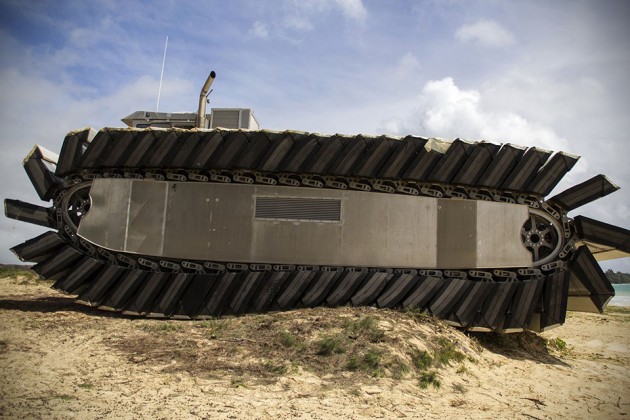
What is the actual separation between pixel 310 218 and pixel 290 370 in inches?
193

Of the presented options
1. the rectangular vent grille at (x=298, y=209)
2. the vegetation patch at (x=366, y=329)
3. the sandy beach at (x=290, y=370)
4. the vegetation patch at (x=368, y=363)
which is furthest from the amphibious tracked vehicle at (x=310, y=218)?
the vegetation patch at (x=368, y=363)

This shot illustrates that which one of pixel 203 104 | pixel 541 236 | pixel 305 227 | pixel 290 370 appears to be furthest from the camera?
pixel 203 104

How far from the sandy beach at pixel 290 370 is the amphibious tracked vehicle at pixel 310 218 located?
1.25 meters

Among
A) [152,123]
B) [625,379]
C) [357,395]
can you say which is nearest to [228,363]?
[357,395]

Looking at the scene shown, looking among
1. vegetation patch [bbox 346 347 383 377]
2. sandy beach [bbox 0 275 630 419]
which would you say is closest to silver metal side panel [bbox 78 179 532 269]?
sandy beach [bbox 0 275 630 419]

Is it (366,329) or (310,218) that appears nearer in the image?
(366,329)

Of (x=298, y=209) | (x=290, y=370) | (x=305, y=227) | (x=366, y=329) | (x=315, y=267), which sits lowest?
(x=290, y=370)

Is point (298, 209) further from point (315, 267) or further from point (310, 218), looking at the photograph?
point (315, 267)

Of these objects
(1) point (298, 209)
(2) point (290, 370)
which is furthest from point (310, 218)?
(2) point (290, 370)

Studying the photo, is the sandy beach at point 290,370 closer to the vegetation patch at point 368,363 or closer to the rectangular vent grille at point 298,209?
the vegetation patch at point 368,363

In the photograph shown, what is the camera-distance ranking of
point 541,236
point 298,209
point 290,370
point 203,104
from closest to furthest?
point 290,370, point 298,209, point 541,236, point 203,104

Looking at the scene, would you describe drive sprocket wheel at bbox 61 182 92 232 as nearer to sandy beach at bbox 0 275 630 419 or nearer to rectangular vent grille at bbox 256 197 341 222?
sandy beach at bbox 0 275 630 419

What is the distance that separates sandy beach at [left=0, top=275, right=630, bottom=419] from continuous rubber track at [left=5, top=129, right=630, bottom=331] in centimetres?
70

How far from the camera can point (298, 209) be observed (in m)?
11.9
